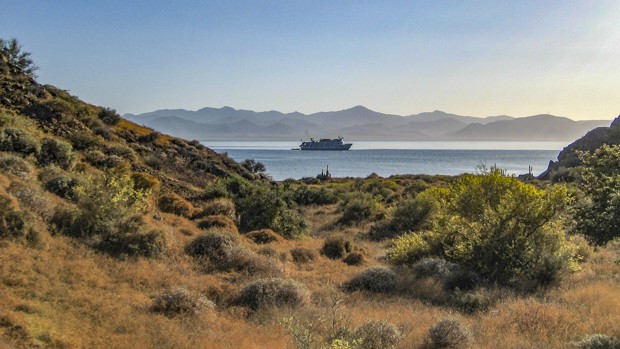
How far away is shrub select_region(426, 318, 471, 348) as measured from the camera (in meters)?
8.12

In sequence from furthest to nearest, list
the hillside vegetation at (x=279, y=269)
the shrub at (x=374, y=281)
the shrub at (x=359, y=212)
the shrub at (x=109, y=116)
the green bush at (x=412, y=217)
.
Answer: the shrub at (x=109, y=116)
the shrub at (x=359, y=212)
the green bush at (x=412, y=217)
the shrub at (x=374, y=281)
the hillside vegetation at (x=279, y=269)

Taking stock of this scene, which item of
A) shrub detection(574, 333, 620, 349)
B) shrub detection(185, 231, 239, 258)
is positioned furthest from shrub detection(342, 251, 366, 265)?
shrub detection(574, 333, 620, 349)

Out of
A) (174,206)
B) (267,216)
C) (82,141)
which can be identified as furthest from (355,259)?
(82,141)

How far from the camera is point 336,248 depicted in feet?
59.4

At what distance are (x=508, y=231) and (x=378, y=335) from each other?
8.04 metres

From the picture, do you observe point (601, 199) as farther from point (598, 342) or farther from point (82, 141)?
point (82, 141)

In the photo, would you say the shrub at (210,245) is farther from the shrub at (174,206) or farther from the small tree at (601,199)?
the small tree at (601,199)

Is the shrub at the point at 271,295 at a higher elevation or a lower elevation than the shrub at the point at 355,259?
higher

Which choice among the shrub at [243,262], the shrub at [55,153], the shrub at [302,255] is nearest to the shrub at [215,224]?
the shrub at [302,255]

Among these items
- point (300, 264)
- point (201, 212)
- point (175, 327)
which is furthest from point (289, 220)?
point (175, 327)

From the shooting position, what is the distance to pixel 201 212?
20.7 meters

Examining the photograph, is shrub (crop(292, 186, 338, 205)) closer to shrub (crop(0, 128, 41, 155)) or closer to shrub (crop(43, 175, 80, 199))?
shrub (crop(0, 128, 41, 155))

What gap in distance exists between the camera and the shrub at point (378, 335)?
301 inches

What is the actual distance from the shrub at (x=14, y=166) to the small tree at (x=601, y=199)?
1589 centimetres
